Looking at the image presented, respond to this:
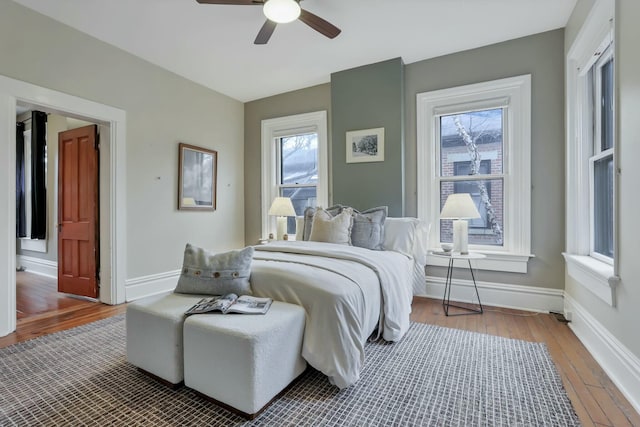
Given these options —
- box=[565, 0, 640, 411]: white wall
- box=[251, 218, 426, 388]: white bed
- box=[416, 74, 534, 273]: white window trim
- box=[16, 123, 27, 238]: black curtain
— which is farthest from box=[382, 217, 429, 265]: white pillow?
box=[16, 123, 27, 238]: black curtain

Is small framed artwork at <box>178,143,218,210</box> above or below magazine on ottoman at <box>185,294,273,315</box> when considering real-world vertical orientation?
above

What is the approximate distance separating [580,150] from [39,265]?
24.3 ft

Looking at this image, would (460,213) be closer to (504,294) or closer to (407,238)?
(407,238)

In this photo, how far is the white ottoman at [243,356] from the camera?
1.47 meters

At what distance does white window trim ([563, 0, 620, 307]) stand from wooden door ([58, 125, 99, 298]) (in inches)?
188

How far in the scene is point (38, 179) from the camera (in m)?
4.93

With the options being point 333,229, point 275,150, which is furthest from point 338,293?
point 275,150

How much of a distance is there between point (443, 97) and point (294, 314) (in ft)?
10.2

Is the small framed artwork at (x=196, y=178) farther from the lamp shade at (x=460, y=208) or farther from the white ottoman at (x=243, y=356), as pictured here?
the lamp shade at (x=460, y=208)

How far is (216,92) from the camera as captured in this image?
4.60m

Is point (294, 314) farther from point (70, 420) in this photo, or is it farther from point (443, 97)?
point (443, 97)

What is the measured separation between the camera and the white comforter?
174 cm

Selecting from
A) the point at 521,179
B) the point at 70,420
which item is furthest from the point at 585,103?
the point at 70,420

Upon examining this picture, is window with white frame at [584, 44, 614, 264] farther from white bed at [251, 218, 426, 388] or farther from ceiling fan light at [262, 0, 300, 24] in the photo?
ceiling fan light at [262, 0, 300, 24]
